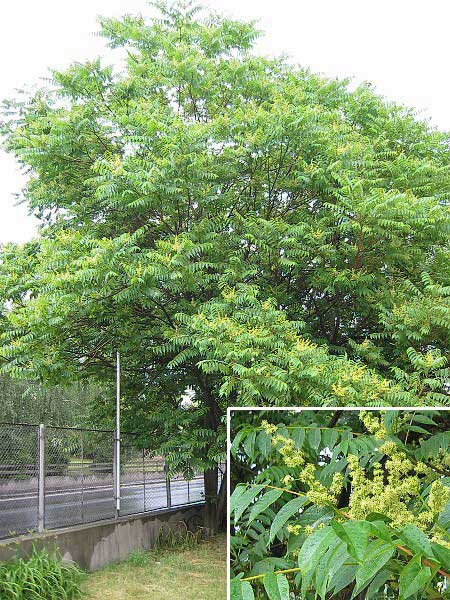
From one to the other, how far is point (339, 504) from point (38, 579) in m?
7.42

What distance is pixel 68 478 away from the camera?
34.2ft

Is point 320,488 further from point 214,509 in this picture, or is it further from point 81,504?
point 214,509

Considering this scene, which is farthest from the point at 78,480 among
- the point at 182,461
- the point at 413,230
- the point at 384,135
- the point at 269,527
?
the point at 269,527

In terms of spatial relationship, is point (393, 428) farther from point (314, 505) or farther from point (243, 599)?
Result: point (243, 599)

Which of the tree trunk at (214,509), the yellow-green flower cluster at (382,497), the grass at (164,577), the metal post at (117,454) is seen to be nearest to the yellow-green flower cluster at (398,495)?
the yellow-green flower cluster at (382,497)

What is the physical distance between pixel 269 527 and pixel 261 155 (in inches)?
Answer: 423

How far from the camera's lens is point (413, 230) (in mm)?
11258

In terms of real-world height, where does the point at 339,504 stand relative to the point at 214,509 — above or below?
above

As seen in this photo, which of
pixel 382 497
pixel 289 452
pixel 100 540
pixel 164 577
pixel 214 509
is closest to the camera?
pixel 382 497

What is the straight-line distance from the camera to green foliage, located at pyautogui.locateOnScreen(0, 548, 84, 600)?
7457 millimetres

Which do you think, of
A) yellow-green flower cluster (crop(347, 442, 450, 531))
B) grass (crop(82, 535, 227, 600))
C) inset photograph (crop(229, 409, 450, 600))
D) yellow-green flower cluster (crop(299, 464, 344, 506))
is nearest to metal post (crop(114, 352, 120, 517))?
grass (crop(82, 535, 227, 600))

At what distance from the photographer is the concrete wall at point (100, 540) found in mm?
8680

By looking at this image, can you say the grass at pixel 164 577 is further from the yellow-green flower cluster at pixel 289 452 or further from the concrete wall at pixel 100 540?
the yellow-green flower cluster at pixel 289 452

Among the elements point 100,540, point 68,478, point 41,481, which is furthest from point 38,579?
point 68,478
